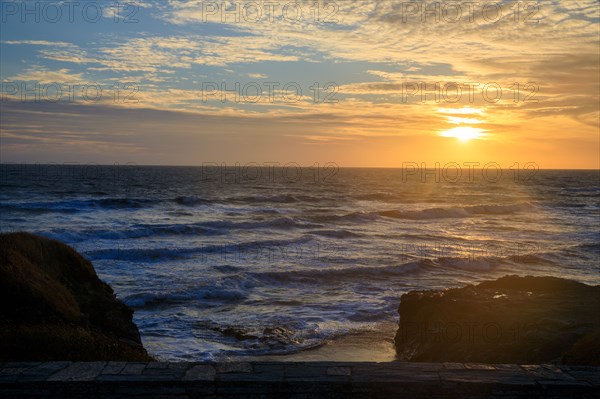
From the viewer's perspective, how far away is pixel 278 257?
28.0m

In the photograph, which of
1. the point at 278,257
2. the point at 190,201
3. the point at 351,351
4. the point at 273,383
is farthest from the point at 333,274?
the point at 190,201

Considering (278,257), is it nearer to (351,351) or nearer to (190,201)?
(351,351)

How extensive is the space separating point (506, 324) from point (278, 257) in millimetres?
16941

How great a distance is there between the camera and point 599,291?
14.0 m

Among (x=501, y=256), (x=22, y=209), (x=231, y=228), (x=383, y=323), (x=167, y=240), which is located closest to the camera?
(x=383, y=323)

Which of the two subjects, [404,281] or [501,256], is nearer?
[404,281]

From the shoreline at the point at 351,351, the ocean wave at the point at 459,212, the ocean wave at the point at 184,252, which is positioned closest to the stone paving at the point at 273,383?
the shoreline at the point at 351,351

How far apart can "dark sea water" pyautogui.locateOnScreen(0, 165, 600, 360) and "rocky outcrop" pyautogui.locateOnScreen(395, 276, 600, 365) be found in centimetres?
246

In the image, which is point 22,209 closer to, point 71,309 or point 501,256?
point 501,256

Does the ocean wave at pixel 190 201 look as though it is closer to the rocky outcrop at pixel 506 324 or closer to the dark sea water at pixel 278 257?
the dark sea water at pixel 278 257

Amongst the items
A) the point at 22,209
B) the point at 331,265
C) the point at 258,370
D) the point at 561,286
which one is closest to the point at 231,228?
the point at 331,265

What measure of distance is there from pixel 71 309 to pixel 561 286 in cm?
1148

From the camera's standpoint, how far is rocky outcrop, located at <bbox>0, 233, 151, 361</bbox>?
25.9 ft

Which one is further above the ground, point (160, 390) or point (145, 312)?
point (160, 390)
